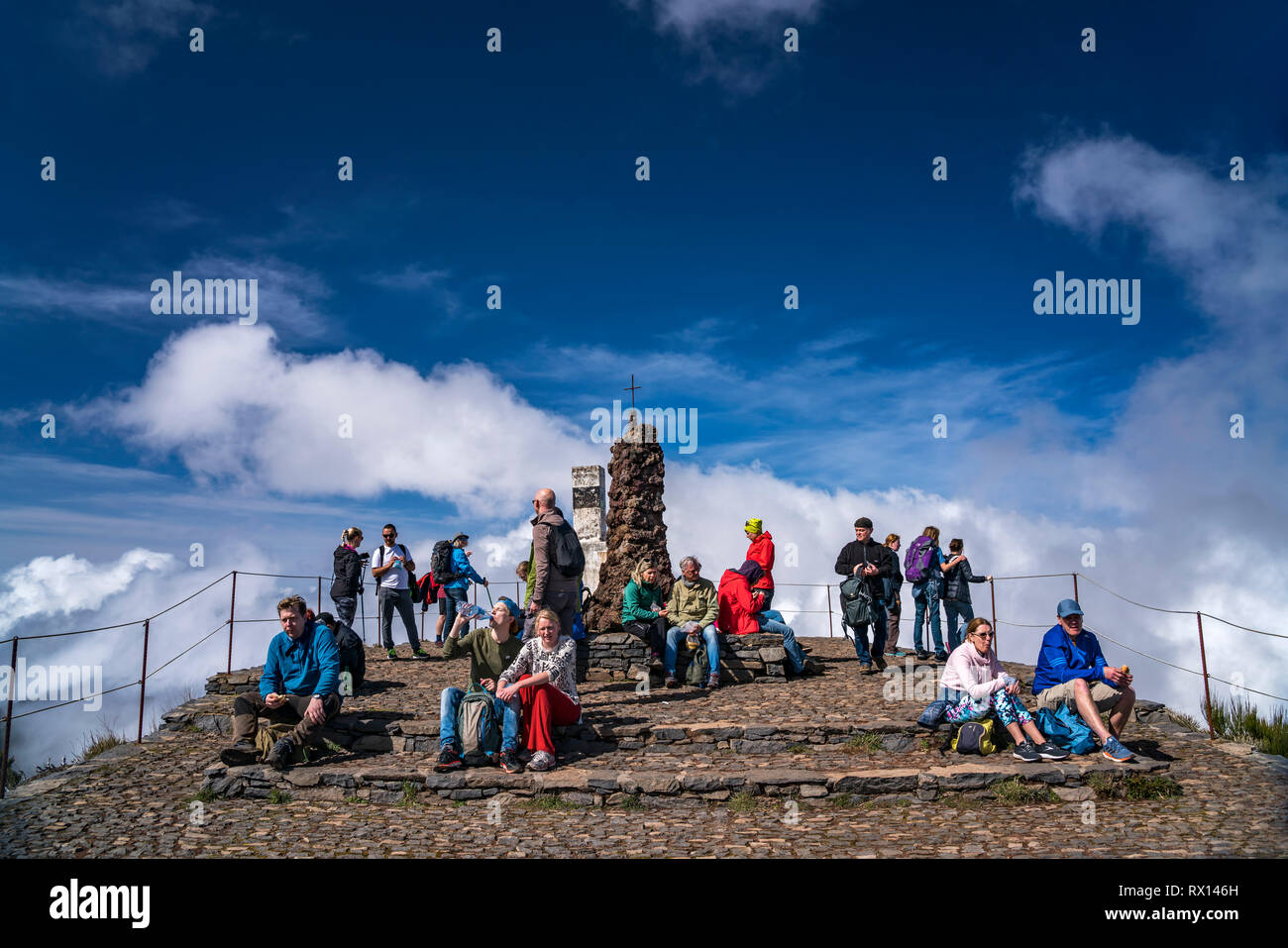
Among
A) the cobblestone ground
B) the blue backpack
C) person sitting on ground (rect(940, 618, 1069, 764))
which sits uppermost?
person sitting on ground (rect(940, 618, 1069, 764))

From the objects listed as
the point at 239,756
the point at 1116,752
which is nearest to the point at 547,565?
the point at 239,756

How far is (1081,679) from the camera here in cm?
789

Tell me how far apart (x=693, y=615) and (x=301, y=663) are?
508 cm

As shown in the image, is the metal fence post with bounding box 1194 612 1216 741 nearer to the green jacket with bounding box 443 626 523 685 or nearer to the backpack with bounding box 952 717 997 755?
the backpack with bounding box 952 717 997 755

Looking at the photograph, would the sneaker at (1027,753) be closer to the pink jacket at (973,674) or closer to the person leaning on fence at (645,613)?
the pink jacket at (973,674)

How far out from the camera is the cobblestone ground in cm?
598

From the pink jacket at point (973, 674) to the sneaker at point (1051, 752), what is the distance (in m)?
0.63

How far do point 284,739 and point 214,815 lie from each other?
0.90 meters

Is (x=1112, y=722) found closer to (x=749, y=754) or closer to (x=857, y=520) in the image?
(x=749, y=754)

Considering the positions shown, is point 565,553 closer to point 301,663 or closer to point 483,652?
point 483,652

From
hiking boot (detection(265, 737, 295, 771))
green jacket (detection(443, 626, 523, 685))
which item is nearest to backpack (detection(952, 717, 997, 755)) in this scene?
green jacket (detection(443, 626, 523, 685))

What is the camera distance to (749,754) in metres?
8.45

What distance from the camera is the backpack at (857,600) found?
1152 centimetres

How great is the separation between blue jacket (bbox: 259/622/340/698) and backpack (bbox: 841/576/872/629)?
690 cm
